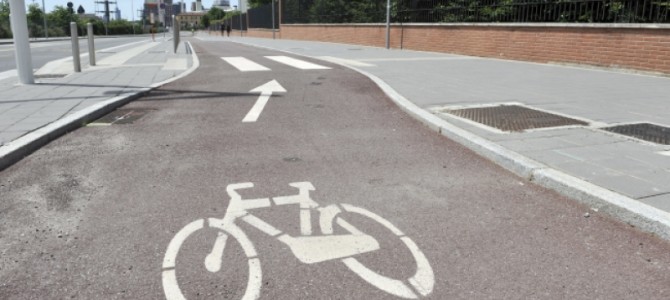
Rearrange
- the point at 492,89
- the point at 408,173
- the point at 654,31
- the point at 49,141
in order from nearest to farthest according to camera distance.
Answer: the point at 408,173, the point at 49,141, the point at 492,89, the point at 654,31

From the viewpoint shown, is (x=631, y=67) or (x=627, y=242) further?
(x=631, y=67)

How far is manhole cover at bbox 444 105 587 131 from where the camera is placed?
20.8ft

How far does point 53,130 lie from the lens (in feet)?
20.0

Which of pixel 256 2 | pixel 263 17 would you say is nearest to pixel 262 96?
pixel 263 17

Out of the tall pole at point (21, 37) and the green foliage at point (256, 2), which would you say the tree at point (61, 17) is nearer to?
the green foliage at point (256, 2)

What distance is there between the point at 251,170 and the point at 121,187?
1.12 meters

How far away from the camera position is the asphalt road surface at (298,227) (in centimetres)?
283

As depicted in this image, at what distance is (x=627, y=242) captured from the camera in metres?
3.38

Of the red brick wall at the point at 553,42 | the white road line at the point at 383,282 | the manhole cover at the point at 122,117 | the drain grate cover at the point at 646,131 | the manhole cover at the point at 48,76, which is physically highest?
the red brick wall at the point at 553,42

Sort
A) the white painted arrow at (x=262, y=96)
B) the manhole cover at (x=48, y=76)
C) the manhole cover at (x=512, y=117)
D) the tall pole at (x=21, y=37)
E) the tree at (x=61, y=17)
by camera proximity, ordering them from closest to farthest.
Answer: the manhole cover at (x=512, y=117), the white painted arrow at (x=262, y=96), the tall pole at (x=21, y=37), the manhole cover at (x=48, y=76), the tree at (x=61, y=17)

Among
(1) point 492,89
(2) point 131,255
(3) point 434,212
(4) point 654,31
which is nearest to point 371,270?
(3) point 434,212

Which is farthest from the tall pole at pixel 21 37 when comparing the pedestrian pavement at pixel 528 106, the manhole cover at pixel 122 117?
the manhole cover at pixel 122 117

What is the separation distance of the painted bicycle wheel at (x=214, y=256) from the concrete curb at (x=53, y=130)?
8.43ft

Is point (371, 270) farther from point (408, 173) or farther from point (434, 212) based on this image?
point (408, 173)
